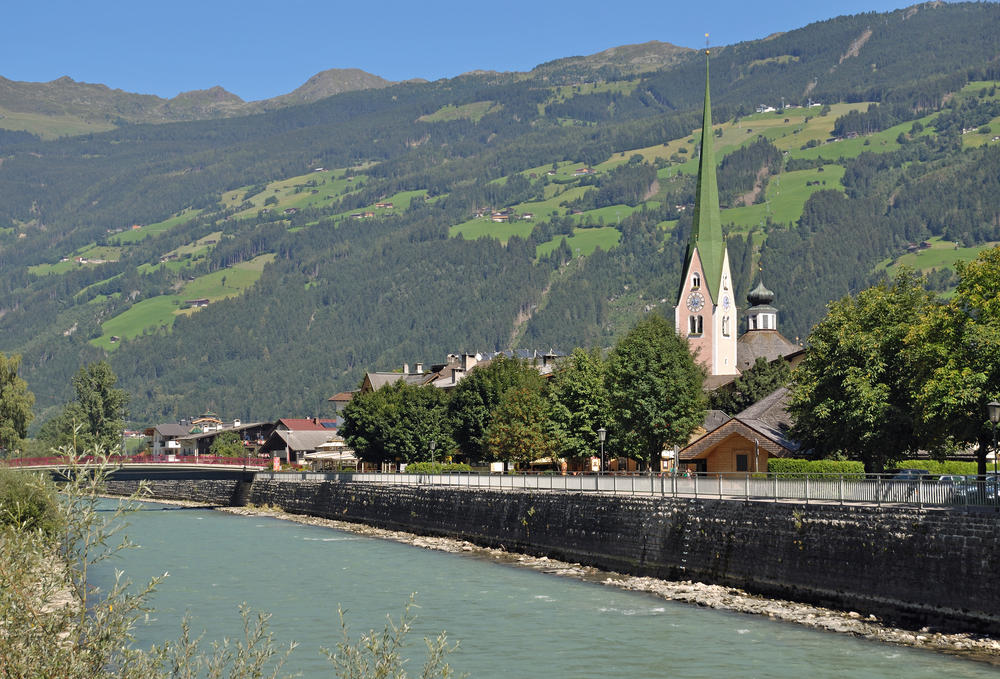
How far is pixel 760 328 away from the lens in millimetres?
184375

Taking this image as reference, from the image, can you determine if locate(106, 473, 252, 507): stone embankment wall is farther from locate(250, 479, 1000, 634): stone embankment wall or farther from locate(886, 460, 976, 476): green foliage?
locate(886, 460, 976, 476): green foliage

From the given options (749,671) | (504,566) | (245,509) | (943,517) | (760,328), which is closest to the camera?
(749,671)

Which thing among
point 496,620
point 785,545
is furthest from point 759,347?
point 496,620

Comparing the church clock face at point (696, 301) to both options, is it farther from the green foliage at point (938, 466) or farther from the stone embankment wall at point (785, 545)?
the green foliage at point (938, 466)

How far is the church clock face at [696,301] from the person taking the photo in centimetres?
16350

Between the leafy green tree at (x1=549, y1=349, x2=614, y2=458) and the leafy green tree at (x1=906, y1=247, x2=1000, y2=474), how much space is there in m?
37.7

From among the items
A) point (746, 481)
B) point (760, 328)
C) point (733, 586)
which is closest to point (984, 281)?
point (746, 481)

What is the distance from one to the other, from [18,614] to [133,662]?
170cm

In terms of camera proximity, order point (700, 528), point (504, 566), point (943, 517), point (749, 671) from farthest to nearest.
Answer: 1. point (504, 566)
2. point (700, 528)
3. point (943, 517)
4. point (749, 671)

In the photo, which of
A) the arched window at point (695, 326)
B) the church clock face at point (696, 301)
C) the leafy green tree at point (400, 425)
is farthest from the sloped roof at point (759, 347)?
the leafy green tree at point (400, 425)

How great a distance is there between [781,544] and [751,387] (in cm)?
5895

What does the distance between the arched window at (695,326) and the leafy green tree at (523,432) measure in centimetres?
6425

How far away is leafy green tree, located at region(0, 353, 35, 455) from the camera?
423 feet

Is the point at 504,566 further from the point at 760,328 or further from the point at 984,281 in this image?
the point at 760,328
